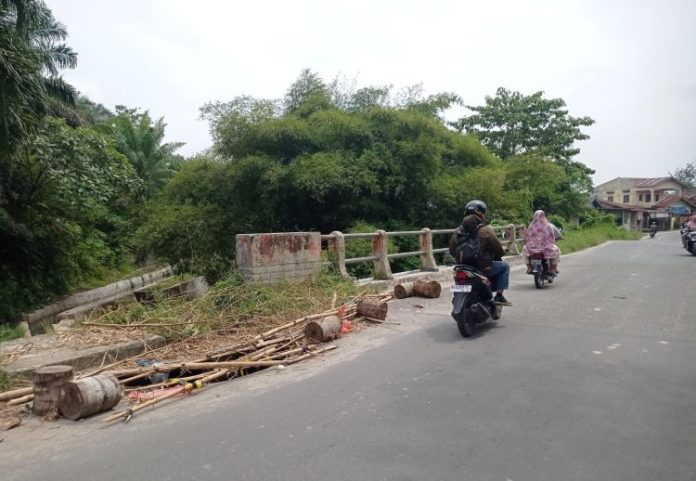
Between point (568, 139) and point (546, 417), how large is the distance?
3551 cm

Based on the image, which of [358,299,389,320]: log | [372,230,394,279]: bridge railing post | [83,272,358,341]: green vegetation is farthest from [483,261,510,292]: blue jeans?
[372,230,394,279]: bridge railing post

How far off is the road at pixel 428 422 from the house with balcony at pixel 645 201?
57952 millimetres

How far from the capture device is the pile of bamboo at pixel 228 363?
4855 millimetres

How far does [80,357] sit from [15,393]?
0.87 m

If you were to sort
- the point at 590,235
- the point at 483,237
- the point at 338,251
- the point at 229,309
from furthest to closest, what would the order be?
the point at 590,235, the point at 338,251, the point at 229,309, the point at 483,237

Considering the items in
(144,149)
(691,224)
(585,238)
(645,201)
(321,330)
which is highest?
(144,149)

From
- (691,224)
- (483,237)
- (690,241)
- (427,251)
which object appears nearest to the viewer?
(483,237)

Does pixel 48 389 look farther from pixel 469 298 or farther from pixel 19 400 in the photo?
pixel 469 298

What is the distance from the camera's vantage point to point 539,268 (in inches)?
419

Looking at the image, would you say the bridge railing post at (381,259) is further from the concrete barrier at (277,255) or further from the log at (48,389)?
the log at (48,389)

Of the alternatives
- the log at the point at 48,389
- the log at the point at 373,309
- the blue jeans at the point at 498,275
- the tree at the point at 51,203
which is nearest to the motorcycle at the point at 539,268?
the blue jeans at the point at 498,275

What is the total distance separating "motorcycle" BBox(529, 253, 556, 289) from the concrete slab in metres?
7.42

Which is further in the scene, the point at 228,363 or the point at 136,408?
the point at 228,363

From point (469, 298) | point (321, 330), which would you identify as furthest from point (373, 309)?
point (469, 298)
